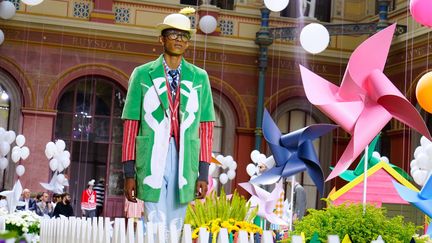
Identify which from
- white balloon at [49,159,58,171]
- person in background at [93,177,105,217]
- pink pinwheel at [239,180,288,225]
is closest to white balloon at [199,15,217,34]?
person in background at [93,177,105,217]

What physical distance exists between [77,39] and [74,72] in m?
0.73

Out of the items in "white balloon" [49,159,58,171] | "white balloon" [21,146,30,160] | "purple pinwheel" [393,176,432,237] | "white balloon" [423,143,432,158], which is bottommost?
"purple pinwheel" [393,176,432,237]

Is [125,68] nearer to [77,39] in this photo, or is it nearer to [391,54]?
[77,39]

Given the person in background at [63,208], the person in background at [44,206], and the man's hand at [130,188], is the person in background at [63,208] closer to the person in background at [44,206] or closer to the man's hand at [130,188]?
the person in background at [44,206]

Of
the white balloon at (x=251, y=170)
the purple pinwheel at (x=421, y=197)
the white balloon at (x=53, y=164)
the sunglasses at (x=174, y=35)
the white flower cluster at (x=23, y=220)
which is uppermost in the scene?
the white balloon at (x=251, y=170)

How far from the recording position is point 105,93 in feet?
65.1

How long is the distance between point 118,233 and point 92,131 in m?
16.1

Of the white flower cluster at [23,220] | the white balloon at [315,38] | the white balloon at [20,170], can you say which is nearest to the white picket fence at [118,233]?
the white flower cluster at [23,220]

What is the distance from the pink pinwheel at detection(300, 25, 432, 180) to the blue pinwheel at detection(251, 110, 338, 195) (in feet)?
6.36

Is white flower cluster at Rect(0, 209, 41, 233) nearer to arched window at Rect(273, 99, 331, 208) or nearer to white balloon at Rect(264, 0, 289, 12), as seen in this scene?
white balloon at Rect(264, 0, 289, 12)

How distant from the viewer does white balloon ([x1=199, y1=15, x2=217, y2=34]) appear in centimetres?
1961

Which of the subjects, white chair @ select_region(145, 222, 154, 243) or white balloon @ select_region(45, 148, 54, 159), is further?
white balloon @ select_region(45, 148, 54, 159)

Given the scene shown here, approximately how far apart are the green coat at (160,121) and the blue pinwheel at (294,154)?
3.49 m

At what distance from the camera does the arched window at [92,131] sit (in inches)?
768
